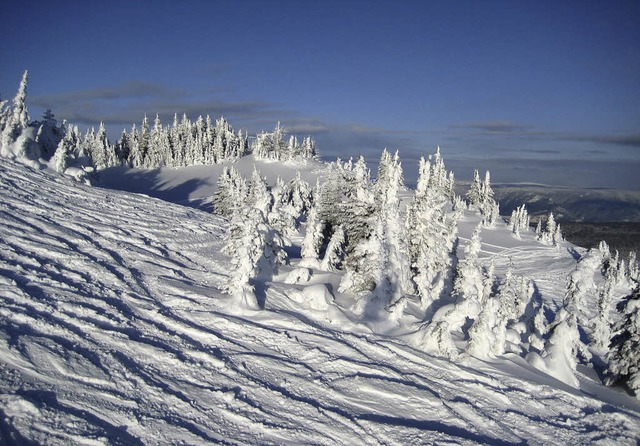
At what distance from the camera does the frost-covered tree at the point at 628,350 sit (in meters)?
18.7

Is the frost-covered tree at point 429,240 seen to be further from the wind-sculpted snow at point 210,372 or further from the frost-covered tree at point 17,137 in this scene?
the frost-covered tree at point 17,137

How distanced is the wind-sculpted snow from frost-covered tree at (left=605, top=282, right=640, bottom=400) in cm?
92

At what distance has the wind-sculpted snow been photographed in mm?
8625

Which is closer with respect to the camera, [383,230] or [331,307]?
[331,307]

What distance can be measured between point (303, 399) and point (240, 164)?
11434cm

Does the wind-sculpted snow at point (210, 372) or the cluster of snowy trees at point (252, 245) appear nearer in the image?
the wind-sculpted snow at point (210, 372)

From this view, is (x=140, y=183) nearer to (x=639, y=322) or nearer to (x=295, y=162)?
(x=295, y=162)

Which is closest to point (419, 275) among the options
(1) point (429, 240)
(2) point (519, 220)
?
(1) point (429, 240)

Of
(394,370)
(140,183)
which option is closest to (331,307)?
(394,370)

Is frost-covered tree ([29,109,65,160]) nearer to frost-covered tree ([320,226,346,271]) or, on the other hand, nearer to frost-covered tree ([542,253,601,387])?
frost-covered tree ([320,226,346,271])

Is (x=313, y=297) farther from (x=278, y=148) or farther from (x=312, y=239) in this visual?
(x=278, y=148)

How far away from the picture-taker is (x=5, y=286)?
12203 millimetres

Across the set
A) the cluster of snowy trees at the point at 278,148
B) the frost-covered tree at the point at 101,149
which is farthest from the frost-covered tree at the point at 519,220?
the frost-covered tree at the point at 101,149

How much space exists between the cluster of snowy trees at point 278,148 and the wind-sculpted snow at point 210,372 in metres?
109
